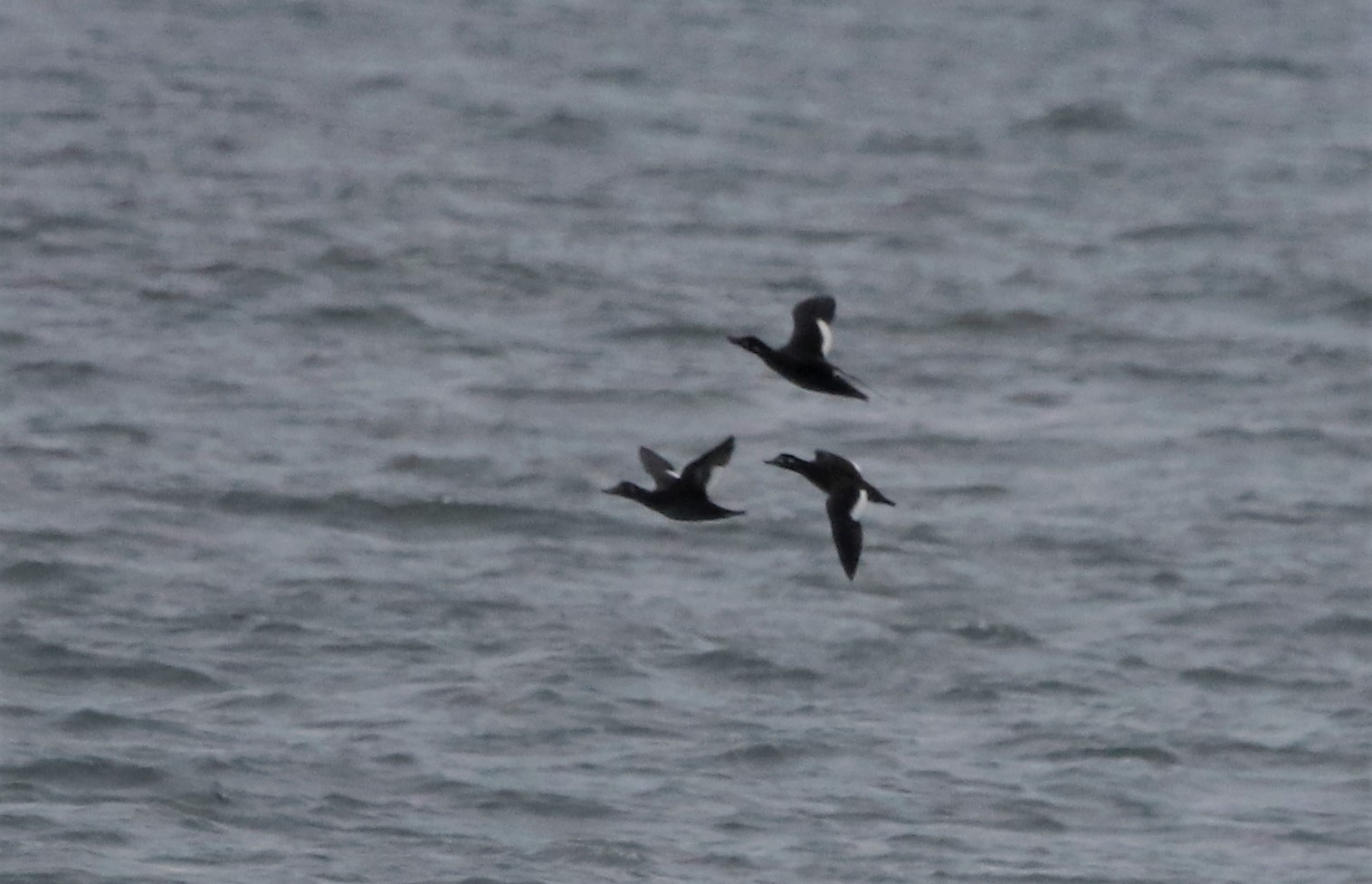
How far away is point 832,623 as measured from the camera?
16.3 m

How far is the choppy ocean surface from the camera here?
13.6 metres

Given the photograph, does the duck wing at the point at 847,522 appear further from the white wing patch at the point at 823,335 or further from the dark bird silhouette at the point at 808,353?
the white wing patch at the point at 823,335

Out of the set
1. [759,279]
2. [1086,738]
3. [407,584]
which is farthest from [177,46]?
[1086,738]

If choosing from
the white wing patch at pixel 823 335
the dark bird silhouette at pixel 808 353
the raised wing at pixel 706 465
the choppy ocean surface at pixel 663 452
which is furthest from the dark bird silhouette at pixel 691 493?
the choppy ocean surface at pixel 663 452

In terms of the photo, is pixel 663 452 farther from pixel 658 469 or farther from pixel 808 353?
pixel 808 353

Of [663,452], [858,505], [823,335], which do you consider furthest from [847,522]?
[663,452]

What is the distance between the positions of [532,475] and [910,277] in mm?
6038

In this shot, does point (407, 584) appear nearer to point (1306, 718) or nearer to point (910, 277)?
point (1306, 718)

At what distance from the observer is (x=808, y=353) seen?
31.5 feet

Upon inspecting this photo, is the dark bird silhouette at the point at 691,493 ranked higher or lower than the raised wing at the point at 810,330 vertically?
lower

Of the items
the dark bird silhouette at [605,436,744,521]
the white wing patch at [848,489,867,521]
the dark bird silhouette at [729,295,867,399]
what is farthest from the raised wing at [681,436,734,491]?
the white wing patch at [848,489,867,521]

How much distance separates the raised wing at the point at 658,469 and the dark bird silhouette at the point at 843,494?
42cm

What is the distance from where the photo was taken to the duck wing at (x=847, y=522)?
8836 millimetres

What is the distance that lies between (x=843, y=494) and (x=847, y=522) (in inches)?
15.1
